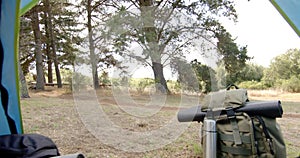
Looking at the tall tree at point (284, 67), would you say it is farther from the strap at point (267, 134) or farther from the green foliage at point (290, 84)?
the strap at point (267, 134)

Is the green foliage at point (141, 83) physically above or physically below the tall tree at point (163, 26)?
below

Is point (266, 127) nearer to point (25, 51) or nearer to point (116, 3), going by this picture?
point (116, 3)

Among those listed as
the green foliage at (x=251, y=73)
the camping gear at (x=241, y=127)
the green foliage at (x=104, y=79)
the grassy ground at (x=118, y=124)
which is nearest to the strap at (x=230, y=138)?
the camping gear at (x=241, y=127)

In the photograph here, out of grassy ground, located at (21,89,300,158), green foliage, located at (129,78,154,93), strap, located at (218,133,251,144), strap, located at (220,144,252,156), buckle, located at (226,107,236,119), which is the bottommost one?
grassy ground, located at (21,89,300,158)

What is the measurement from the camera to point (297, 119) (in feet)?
7.44

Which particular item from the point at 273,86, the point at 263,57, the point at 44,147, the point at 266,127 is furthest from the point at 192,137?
the point at 44,147

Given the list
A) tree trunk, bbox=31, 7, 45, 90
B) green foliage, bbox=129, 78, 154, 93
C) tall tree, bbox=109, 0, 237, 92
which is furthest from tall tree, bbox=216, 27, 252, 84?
tree trunk, bbox=31, 7, 45, 90

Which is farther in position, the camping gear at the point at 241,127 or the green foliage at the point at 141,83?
the green foliage at the point at 141,83

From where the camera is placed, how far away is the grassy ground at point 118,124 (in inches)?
76.9

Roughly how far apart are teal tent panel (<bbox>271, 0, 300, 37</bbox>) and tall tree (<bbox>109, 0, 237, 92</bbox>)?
109 cm

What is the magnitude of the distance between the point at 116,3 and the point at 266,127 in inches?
80.3

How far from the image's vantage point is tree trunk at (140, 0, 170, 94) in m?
1.91

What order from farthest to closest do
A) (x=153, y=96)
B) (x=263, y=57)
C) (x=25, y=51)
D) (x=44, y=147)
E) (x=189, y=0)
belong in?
1. (x=25, y=51)
2. (x=189, y=0)
3. (x=263, y=57)
4. (x=153, y=96)
5. (x=44, y=147)

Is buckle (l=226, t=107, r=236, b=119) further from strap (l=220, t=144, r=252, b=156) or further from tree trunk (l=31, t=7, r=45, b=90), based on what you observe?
tree trunk (l=31, t=7, r=45, b=90)
